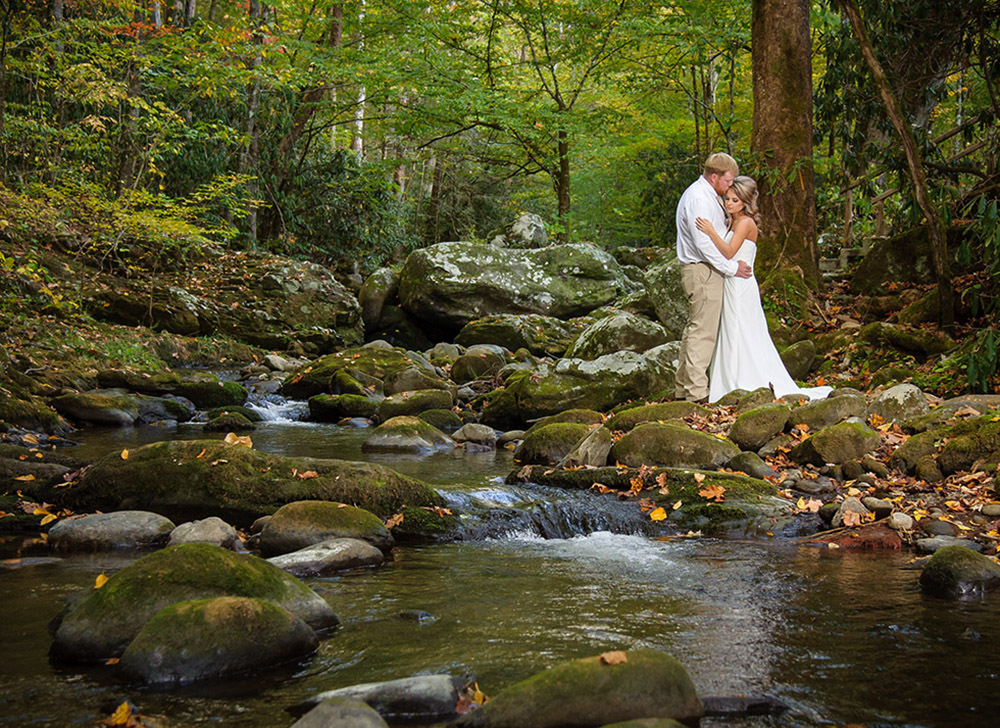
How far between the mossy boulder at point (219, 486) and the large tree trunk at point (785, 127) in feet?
24.1

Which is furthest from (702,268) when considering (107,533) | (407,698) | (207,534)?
(407,698)

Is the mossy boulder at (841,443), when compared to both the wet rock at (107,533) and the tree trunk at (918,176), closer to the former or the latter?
the tree trunk at (918,176)

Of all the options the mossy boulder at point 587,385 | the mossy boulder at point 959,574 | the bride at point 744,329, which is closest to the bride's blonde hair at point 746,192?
the bride at point 744,329

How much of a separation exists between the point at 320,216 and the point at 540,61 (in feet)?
24.4

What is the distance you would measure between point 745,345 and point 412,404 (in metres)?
4.66

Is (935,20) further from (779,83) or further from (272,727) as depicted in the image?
(272,727)

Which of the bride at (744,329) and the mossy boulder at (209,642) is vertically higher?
the bride at (744,329)

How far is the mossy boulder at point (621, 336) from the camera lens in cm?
1194

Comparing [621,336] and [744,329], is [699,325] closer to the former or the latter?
[744,329]

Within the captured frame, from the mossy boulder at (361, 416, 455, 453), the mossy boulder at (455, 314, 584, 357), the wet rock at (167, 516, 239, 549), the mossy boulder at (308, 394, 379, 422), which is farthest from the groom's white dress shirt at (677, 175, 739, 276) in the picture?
the mossy boulder at (455, 314, 584, 357)

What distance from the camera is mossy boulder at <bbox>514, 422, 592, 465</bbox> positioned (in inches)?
317

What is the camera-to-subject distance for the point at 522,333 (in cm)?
1584

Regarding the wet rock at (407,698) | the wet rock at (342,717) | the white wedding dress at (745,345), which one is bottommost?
the wet rock at (407,698)

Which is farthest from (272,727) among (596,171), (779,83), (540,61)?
(596,171)
